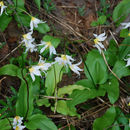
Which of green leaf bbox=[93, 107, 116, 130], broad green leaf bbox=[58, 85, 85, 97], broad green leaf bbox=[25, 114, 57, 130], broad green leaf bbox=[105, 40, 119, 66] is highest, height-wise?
broad green leaf bbox=[105, 40, 119, 66]

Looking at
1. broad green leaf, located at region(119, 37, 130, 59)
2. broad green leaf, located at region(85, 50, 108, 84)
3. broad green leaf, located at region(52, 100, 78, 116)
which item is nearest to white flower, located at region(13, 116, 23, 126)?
broad green leaf, located at region(52, 100, 78, 116)

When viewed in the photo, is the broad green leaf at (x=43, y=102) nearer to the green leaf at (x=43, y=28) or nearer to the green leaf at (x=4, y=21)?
the green leaf at (x=43, y=28)

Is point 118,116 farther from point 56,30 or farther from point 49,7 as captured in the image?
point 49,7

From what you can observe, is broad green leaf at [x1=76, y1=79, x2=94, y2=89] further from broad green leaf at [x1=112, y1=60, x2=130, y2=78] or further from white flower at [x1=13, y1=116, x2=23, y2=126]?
white flower at [x1=13, y1=116, x2=23, y2=126]

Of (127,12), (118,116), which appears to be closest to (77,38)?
(127,12)

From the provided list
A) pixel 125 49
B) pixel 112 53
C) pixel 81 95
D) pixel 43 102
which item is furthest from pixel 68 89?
pixel 125 49

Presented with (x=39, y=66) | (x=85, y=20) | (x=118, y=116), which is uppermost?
(x=85, y=20)
